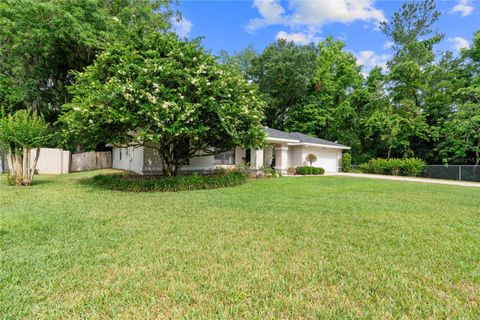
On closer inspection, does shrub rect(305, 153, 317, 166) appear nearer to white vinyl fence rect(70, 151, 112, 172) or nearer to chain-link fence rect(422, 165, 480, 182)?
chain-link fence rect(422, 165, 480, 182)

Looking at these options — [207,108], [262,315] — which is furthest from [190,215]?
[207,108]

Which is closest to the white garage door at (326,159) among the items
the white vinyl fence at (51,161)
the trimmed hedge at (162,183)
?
the trimmed hedge at (162,183)

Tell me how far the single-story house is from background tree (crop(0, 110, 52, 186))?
3.83 m

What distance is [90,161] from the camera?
768 inches

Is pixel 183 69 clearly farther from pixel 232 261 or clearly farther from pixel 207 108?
pixel 232 261

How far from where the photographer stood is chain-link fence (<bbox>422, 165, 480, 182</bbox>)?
16500mm

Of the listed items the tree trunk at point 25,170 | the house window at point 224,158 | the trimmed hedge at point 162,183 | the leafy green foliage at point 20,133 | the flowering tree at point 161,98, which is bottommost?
the trimmed hedge at point 162,183

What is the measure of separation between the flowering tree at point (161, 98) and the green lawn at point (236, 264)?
3.23 metres

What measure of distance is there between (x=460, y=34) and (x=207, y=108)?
27104 mm

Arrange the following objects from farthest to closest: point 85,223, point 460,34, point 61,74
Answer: point 460,34 < point 61,74 < point 85,223

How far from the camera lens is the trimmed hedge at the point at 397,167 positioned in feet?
62.5

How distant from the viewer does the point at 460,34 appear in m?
22.8

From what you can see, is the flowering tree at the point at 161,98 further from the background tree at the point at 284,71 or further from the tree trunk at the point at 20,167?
the background tree at the point at 284,71

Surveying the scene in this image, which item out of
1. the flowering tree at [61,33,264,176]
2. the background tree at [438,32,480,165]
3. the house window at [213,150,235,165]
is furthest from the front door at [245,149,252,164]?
the background tree at [438,32,480,165]
